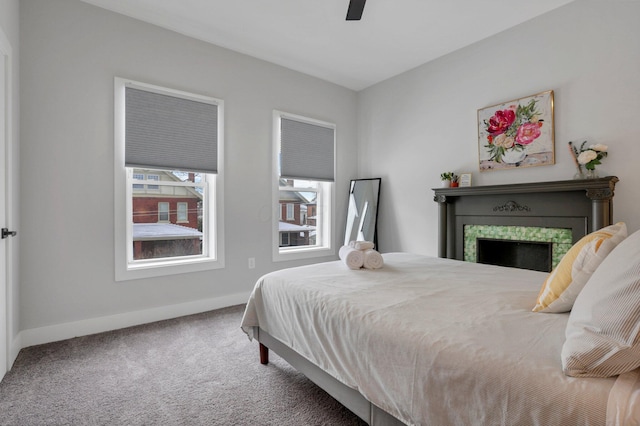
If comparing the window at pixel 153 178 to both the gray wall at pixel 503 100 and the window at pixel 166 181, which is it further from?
the gray wall at pixel 503 100

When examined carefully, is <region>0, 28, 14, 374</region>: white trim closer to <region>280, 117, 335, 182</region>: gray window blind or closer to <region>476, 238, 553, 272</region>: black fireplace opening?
<region>280, 117, 335, 182</region>: gray window blind

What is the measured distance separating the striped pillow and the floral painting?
2381mm

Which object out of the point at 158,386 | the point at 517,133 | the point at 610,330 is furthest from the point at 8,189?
the point at 517,133

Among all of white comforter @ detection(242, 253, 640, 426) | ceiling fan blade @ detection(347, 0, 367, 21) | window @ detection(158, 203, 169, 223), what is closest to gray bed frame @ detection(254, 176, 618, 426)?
white comforter @ detection(242, 253, 640, 426)

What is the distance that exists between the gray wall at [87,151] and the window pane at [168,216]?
26cm

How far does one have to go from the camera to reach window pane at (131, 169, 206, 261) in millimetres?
3068

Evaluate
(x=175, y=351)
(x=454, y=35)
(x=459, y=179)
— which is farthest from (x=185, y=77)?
(x=459, y=179)

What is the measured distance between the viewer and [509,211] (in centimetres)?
309

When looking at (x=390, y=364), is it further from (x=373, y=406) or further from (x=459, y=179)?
(x=459, y=179)

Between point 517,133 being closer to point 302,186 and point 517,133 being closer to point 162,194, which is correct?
point 302,186

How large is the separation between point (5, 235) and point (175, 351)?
1297mm

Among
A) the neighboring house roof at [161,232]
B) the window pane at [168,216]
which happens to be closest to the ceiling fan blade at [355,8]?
the window pane at [168,216]

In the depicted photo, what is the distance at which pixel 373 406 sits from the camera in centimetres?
128

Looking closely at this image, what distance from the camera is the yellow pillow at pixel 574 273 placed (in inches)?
49.4
